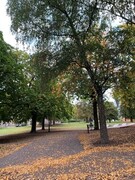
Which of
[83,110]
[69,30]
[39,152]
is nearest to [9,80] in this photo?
[69,30]

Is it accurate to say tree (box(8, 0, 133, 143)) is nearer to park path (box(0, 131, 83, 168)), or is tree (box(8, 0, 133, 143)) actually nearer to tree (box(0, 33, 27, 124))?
park path (box(0, 131, 83, 168))

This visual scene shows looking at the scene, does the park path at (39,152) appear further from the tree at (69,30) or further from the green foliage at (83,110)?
the green foliage at (83,110)

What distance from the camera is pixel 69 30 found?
50.0 feet

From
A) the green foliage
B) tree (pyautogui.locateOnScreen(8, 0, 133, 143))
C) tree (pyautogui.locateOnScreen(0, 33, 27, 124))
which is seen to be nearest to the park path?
tree (pyautogui.locateOnScreen(8, 0, 133, 143))

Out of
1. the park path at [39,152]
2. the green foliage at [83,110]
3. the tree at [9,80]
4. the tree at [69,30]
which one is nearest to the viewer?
the park path at [39,152]

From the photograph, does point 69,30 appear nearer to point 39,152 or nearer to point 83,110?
point 39,152

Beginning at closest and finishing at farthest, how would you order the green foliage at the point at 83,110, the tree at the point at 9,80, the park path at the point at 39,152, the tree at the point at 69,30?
the park path at the point at 39,152
the tree at the point at 69,30
the tree at the point at 9,80
the green foliage at the point at 83,110

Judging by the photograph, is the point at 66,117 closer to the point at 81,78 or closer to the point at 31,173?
the point at 81,78

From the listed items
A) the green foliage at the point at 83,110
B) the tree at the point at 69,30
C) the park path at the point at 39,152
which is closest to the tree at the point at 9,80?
the tree at the point at 69,30

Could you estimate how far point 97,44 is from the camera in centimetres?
1487

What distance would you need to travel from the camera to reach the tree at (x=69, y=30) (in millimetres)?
14445

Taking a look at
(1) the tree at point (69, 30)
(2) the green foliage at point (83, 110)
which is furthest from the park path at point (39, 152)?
(2) the green foliage at point (83, 110)

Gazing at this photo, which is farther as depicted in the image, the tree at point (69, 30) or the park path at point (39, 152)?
the tree at point (69, 30)

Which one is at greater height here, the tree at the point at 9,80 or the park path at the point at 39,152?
the tree at the point at 9,80
